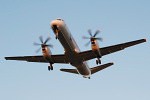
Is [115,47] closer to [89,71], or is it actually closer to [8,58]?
[89,71]

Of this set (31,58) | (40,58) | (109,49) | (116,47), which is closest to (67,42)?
(109,49)

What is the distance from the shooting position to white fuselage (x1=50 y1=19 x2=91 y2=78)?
91.8 feet

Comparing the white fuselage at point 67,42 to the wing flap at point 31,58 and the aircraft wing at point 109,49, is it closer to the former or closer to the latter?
the aircraft wing at point 109,49

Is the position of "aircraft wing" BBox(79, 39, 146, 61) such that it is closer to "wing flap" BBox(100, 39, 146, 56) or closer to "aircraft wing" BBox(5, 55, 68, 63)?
"wing flap" BBox(100, 39, 146, 56)

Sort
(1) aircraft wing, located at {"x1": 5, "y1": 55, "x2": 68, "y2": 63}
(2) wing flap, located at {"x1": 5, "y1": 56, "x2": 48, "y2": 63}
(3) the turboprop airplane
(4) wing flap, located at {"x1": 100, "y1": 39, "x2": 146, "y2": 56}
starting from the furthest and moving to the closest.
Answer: (2) wing flap, located at {"x1": 5, "y1": 56, "x2": 48, "y2": 63}, (1) aircraft wing, located at {"x1": 5, "y1": 55, "x2": 68, "y2": 63}, (4) wing flap, located at {"x1": 100, "y1": 39, "x2": 146, "y2": 56}, (3) the turboprop airplane

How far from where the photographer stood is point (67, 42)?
2945 cm

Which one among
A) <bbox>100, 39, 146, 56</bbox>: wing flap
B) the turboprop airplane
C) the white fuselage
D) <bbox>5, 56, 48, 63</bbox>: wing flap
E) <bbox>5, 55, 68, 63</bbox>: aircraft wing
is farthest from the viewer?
<bbox>5, 56, 48, 63</bbox>: wing flap

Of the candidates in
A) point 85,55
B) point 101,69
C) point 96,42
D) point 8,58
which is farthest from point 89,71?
point 8,58

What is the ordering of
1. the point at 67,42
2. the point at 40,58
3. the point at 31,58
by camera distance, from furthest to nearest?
the point at 31,58
the point at 40,58
the point at 67,42

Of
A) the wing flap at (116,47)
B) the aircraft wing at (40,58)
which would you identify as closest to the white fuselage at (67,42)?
the aircraft wing at (40,58)

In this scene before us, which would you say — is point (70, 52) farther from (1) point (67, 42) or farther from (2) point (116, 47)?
(2) point (116, 47)

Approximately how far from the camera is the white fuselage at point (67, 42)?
2799 centimetres

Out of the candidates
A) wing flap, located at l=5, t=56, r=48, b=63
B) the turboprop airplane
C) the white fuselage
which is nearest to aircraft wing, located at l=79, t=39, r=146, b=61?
the turboprop airplane

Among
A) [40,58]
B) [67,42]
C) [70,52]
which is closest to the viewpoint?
[67,42]
